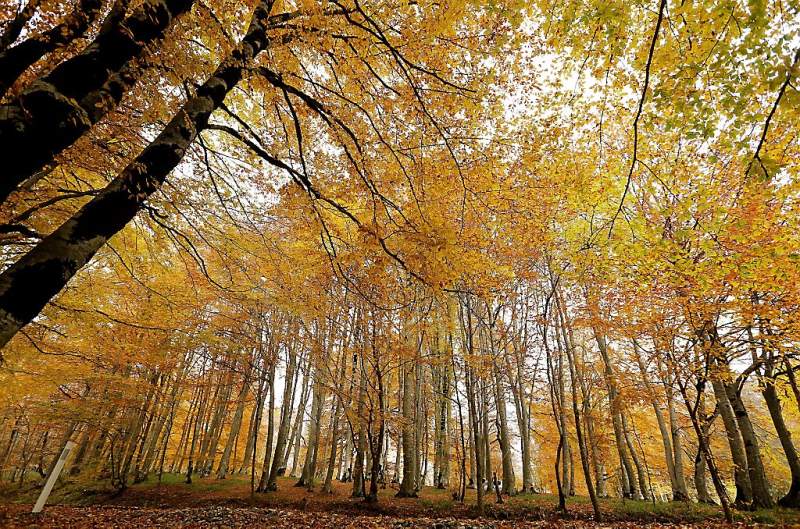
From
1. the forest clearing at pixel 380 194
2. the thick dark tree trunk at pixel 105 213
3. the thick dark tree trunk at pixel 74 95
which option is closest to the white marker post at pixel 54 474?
the forest clearing at pixel 380 194

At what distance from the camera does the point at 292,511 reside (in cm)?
917

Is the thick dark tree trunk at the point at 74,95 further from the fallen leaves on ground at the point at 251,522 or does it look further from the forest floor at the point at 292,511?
the forest floor at the point at 292,511

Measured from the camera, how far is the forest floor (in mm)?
6926

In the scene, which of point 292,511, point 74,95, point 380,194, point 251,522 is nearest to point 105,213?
point 74,95

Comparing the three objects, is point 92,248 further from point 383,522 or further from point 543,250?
point 543,250

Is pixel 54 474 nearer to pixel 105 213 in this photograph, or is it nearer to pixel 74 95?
pixel 105 213

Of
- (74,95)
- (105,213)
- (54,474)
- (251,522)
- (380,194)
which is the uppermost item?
(380,194)

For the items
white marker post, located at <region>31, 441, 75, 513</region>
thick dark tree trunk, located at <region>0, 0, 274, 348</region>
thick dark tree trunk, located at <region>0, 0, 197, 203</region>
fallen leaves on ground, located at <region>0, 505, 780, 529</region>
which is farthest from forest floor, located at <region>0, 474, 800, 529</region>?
thick dark tree trunk, located at <region>0, 0, 197, 203</region>

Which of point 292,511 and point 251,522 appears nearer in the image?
point 251,522

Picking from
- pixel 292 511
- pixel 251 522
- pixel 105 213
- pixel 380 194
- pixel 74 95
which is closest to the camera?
pixel 74 95

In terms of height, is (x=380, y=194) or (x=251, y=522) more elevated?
(x=380, y=194)

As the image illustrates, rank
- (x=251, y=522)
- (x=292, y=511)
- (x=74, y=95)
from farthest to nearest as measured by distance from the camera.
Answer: (x=292, y=511)
(x=251, y=522)
(x=74, y=95)

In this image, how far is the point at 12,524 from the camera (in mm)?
6145

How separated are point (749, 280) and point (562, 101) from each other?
512cm
